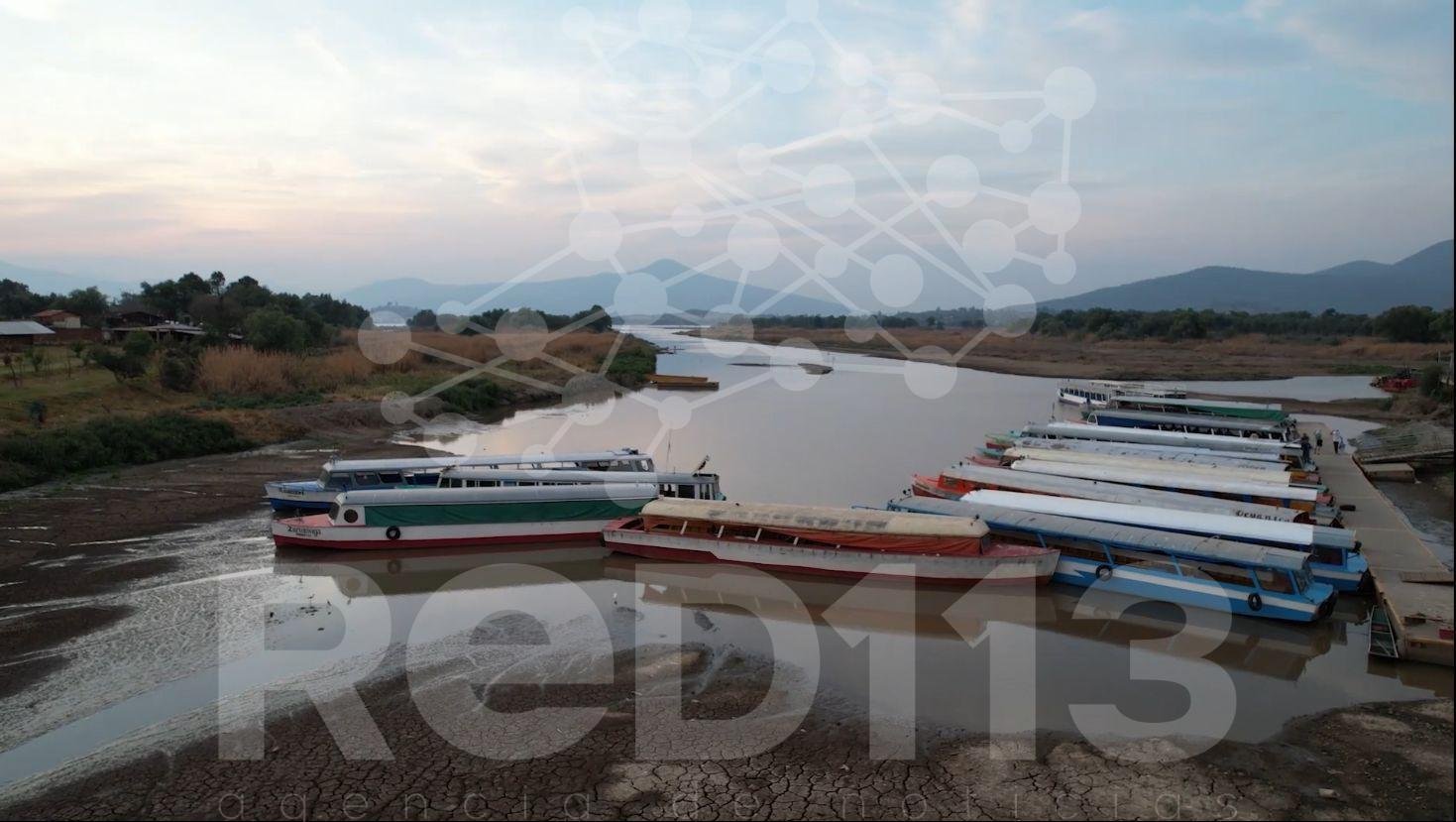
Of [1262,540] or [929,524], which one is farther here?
[929,524]

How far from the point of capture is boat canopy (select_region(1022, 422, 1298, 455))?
2419 centimetres

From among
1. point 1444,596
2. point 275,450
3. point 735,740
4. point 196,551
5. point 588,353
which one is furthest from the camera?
point 588,353

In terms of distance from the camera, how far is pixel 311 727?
31.2 feet

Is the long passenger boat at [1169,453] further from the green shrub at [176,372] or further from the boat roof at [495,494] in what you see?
the green shrub at [176,372]

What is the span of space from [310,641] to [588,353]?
2060 inches

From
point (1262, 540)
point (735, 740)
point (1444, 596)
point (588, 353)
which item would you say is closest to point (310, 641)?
point (735, 740)

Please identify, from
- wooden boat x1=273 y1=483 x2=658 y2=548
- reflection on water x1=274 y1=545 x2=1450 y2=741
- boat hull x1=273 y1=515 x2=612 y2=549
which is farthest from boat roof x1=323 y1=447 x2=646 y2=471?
reflection on water x1=274 y1=545 x2=1450 y2=741

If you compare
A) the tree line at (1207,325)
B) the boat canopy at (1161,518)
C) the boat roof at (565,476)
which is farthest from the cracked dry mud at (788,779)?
the tree line at (1207,325)

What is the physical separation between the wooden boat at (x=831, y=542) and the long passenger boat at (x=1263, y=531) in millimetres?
1851

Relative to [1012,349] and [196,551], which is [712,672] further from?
[1012,349]

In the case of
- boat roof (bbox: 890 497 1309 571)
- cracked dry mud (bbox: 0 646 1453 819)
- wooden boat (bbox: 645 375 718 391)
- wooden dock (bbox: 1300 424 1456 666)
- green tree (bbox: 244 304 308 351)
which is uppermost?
green tree (bbox: 244 304 308 351)

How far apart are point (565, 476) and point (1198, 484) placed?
14.3 metres

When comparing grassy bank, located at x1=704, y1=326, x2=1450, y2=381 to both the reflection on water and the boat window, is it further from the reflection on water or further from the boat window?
the reflection on water

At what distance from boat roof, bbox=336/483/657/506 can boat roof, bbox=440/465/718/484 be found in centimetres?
34
